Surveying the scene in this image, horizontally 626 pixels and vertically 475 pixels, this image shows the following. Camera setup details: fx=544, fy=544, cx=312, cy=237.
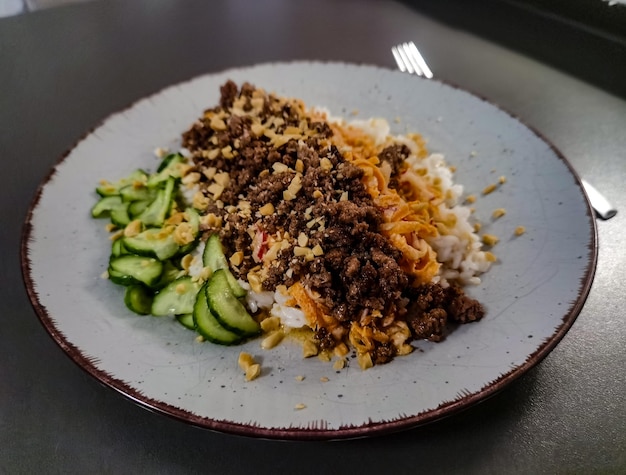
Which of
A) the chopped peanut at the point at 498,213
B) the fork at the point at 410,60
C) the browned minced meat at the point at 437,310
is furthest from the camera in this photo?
the fork at the point at 410,60

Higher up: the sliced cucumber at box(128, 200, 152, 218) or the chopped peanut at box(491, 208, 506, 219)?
the sliced cucumber at box(128, 200, 152, 218)

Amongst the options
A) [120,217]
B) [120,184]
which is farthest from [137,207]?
[120,184]

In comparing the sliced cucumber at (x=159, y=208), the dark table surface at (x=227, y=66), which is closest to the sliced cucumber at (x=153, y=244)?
the sliced cucumber at (x=159, y=208)

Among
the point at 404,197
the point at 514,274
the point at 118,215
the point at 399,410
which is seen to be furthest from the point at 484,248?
the point at 118,215

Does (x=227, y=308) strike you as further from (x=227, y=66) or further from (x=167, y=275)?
(x=227, y=66)

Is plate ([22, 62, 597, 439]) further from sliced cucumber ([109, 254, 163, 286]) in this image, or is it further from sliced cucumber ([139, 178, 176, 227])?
sliced cucumber ([139, 178, 176, 227])

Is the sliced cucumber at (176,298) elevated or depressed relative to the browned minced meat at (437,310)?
elevated

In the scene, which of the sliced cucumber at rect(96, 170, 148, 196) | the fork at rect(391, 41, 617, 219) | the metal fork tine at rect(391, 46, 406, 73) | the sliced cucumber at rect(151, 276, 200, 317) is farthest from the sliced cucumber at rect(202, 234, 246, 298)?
the metal fork tine at rect(391, 46, 406, 73)

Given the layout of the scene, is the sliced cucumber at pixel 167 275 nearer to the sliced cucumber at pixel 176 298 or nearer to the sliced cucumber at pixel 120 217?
the sliced cucumber at pixel 176 298
